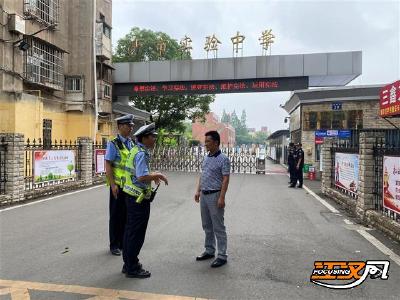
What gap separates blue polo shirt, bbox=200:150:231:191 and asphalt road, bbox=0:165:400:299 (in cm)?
105

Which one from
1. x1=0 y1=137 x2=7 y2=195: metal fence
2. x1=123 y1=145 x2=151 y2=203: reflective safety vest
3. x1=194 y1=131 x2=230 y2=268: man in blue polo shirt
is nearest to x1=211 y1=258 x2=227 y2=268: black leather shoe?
x1=194 y1=131 x2=230 y2=268: man in blue polo shirt

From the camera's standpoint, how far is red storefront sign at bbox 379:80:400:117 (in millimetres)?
10484

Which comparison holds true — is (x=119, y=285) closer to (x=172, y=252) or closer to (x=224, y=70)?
(x=172, y=252)

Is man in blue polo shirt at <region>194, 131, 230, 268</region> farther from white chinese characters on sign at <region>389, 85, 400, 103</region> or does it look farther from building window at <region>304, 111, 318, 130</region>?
building window at <region>304, 111, 318, 130</region>

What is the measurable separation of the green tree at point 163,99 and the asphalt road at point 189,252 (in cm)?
2484

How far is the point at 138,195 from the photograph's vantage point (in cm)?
446

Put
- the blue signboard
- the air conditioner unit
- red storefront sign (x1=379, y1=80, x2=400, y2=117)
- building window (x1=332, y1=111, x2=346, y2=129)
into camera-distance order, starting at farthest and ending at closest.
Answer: building window (x1=332, y1=111, x2=346, y2=129) < the blue signboard < the air conditioner unit < red storefront sign (x1=379, y1=80, x2=400, y2=117)

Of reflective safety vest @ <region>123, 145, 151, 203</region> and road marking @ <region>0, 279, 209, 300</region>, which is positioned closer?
road marking @ <region>0, 279, 209, 300</region>

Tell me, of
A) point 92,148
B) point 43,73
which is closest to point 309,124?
point 92,148

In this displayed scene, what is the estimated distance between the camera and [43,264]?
200 inches

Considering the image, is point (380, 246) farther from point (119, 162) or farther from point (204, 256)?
point (119, 162)

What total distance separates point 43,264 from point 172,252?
69.6 inches

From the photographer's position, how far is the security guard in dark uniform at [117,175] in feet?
17.6

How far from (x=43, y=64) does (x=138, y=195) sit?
16.4 m
